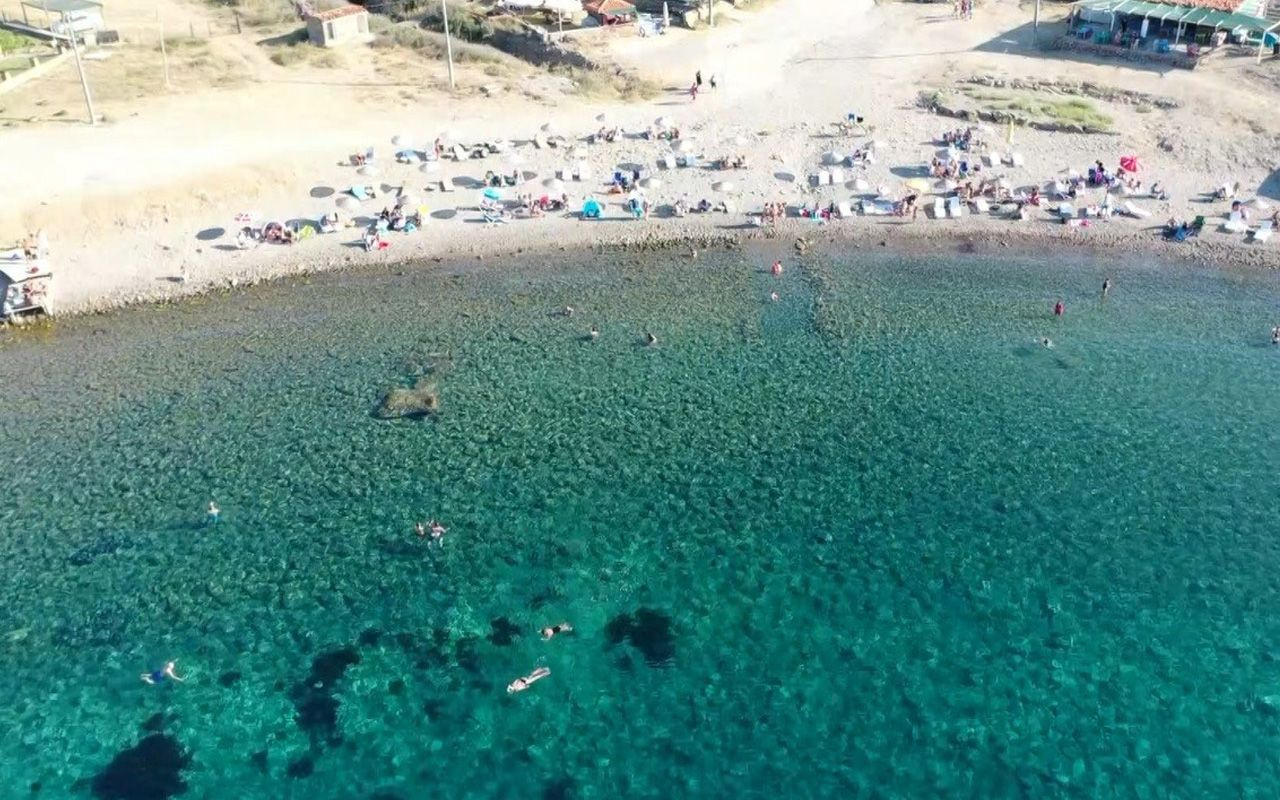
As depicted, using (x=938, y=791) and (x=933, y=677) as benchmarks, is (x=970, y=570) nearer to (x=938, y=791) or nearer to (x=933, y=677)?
(x=933, y=677)

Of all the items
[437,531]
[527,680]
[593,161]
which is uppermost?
[593,161]

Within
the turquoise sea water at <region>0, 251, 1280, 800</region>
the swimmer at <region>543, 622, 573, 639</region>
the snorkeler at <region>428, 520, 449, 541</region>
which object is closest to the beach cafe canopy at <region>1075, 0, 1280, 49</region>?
the turquoise sea water at <region>0, 251, 1280, 800</region>

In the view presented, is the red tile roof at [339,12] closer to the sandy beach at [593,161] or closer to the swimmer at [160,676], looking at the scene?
the sandy beach at [593,161]

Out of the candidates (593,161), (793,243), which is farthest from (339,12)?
(793,243)

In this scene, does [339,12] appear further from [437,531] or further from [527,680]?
[527,680]

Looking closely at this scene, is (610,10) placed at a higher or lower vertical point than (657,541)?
higher

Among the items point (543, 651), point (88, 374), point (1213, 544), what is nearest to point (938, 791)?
point (543, 651)
